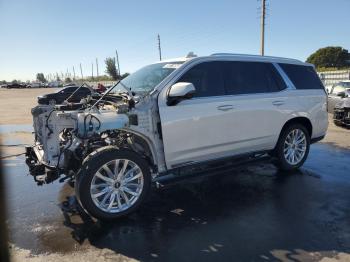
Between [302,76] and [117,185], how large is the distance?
4.19m

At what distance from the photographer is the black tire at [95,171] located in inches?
169

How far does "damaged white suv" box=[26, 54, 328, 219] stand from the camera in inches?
178

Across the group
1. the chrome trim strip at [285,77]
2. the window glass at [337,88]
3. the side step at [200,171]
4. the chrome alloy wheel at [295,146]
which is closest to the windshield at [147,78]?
the side step at [200,171]

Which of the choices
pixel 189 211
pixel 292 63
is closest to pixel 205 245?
pixel 189 211

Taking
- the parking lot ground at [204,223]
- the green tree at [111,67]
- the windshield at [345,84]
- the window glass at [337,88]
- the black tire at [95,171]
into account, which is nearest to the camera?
the parking lot ground at [204,223]

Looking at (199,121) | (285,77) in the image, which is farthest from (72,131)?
(285,77)

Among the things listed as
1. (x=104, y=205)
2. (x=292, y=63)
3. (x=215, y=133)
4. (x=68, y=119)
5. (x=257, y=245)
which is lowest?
(x=257, y=245)

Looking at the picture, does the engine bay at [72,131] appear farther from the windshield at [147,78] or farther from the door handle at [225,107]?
the door handle at [225,107]

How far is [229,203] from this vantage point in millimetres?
5199

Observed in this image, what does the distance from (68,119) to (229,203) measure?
245cm

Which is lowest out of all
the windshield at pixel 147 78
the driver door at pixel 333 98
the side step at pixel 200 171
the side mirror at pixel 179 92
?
the side step at pixel 200 171

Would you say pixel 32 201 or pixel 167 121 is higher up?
pixel 167 121

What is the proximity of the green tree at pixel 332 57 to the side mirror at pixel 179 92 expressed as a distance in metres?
77.0

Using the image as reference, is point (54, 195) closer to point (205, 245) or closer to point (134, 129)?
point (134, 129)
